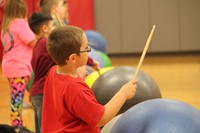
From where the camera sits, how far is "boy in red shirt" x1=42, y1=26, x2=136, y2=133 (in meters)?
2.00

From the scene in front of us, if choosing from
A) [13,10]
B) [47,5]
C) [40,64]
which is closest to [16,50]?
[13,10]

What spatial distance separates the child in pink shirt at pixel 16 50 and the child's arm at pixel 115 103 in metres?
1.96

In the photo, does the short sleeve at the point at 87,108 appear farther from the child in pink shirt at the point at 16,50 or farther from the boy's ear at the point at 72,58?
the child in pink shirt at the point at 16,50

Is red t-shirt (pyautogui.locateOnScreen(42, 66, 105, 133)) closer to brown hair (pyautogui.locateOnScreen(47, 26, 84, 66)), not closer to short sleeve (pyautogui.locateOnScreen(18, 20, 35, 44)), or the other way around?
brown hair (pyautogui.locateOnScreen(47, 26, 84, 66))

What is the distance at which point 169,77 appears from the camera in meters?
6.76

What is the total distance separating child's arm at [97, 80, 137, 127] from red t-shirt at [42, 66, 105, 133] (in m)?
0.03

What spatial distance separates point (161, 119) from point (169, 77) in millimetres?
4503

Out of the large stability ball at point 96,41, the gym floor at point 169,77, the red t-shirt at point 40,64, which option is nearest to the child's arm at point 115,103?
the red t-shirt at point 40,64

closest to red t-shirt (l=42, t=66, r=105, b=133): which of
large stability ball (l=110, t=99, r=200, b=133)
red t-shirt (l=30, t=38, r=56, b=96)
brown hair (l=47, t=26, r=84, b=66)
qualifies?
brown hair (l=47, t=26, r=84, b=66)

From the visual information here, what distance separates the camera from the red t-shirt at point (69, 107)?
6.52ft

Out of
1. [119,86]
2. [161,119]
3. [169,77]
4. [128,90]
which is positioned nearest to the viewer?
[128,90]

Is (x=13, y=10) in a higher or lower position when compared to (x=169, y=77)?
higher

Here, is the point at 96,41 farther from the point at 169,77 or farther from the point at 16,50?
the point at 16,50

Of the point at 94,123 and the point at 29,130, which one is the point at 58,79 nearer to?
the point at 94,123
